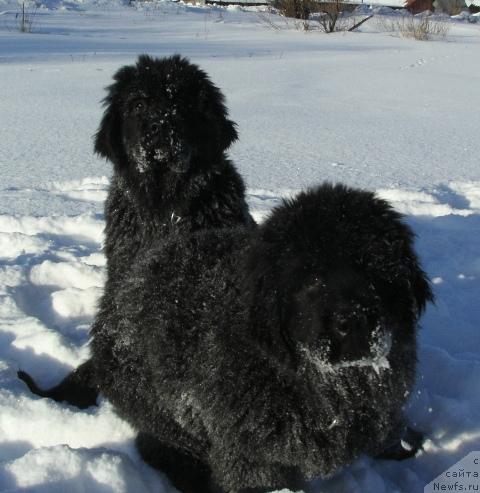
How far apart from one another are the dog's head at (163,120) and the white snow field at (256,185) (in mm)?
→ 1024

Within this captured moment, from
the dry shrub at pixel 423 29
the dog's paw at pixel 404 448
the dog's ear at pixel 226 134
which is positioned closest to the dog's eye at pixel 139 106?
the dog's ear at pixel 226 134

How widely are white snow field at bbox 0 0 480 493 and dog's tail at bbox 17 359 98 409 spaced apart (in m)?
0.06

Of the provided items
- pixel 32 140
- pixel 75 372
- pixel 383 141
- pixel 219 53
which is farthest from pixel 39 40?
pixel 75 372

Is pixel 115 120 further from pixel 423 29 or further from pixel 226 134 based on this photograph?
pixel 423 29

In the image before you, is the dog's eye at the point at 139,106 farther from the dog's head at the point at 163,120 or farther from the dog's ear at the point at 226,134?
the dog's ear at the point at 226,134

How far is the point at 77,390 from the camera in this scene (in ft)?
10.2

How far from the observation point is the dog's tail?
121 inches

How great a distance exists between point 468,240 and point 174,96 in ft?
8.73

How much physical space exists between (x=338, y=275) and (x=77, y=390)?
5.83 ft

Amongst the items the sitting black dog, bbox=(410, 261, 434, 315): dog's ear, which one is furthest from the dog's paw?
the sitting black dog

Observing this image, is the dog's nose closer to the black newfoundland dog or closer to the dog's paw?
the black newfoundland dog

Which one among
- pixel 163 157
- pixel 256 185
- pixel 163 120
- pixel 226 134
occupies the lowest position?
pixel 256 185

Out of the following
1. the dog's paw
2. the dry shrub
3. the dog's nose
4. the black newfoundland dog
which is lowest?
the dog's paw

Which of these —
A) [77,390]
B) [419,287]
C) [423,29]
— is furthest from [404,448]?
[423,29]
